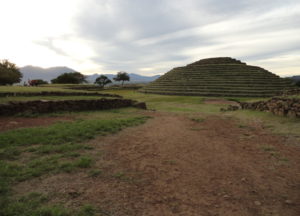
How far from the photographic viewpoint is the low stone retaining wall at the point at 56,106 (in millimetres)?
9102

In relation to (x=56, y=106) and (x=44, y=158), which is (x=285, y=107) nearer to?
(x=44, y=158)

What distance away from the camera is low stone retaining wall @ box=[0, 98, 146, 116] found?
9.10 m

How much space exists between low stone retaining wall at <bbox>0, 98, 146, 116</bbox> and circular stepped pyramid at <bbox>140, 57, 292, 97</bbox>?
25972 millimetres

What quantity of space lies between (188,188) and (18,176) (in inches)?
141

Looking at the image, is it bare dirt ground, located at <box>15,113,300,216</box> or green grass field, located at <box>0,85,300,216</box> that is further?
bare dirt ground, located at <box>15,113,300,216</box>

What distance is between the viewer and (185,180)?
3.89 m

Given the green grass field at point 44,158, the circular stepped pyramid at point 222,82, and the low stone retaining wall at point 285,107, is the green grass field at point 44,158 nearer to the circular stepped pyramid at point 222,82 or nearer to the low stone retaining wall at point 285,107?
the low stone retaining wall at point 285,107

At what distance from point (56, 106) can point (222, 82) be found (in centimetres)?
3745

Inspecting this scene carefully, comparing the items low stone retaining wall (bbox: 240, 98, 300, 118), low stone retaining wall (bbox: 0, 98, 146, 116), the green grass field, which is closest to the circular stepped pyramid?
low stone retaining wall (bbox: 240, 98, 300, 118)

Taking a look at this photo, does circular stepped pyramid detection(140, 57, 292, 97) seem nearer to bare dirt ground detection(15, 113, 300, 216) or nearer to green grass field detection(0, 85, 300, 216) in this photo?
green grass field detection(0, 85, 300, 216)

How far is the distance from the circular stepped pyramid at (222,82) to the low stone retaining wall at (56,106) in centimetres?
2597

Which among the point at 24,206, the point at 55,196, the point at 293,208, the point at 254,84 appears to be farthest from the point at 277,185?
the point at 254,84

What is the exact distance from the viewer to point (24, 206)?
2.76m

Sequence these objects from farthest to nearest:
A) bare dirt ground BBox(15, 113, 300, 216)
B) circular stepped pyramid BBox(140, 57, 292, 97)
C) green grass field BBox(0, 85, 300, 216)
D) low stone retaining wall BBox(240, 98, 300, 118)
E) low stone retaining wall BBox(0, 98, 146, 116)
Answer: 1. circular stepped pyramid BBox(140, 57, 292, 97)
2. low stone retaining wall BBox(240, 98, 300, 118)
3. low stone retaining wall BBox(0, 98, 146, 116)
4. bare dirt ground BBox(15, 113, 300, 216)
5. green grass field BBox(0, 85, 300, 216)
